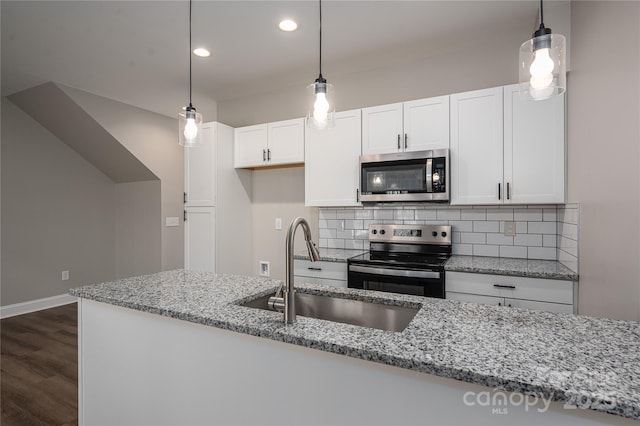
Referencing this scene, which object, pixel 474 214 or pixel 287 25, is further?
pixel 474 214

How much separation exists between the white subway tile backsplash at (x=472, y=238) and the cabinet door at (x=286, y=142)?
1608mm

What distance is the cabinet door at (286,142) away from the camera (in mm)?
3326

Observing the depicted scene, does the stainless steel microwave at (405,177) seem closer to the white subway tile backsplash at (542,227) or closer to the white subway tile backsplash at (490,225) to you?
the white subway tile backsplash at (490,225)

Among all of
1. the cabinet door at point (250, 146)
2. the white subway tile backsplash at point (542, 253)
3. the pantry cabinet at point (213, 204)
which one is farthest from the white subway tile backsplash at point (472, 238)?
the pantry cabinet at point (213, 204)

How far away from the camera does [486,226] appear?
2.83m

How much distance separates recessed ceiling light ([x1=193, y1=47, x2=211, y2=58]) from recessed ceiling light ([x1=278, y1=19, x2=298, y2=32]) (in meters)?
0.77

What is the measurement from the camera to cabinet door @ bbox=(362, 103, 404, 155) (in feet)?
9.41

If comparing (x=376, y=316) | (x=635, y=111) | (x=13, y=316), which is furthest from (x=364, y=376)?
(x=13, y=316)

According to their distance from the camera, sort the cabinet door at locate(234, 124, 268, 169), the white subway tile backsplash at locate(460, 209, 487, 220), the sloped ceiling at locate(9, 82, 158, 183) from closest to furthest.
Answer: the white subway tile backsplash at locate(460, 209, 487, 220) < the cabinet door at locate(234, 124, 268, 169) < the sloped ceiling at locate(9, 82, 158, 183)

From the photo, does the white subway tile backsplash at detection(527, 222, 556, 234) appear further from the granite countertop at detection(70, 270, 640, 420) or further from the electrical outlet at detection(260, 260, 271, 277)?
the electrical outlet at detection(260, 260, 271, 277)

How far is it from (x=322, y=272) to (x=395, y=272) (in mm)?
690

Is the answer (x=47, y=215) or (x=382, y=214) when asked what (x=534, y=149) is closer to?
(x=382, y=214)

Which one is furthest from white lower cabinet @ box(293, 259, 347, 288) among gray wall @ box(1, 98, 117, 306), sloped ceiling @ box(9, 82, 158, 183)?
gray wall @ box(1, 98, 117, 306)

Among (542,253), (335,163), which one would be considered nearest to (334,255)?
(335,163)
